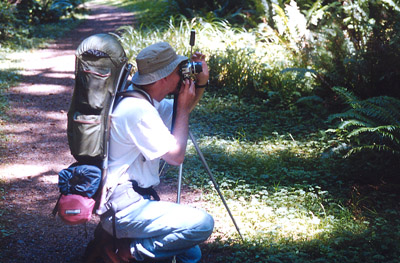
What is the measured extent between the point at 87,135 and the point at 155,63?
0.72 metres

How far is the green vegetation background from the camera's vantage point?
4.18m

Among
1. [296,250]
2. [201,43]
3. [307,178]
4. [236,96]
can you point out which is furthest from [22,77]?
[296,250]

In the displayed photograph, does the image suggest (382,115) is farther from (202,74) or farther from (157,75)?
(157,75)

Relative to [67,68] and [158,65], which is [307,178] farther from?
[67,68]

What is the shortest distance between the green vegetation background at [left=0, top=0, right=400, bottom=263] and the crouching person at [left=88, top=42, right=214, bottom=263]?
0.81 meters

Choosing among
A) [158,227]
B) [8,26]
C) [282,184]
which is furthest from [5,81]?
[158,227]

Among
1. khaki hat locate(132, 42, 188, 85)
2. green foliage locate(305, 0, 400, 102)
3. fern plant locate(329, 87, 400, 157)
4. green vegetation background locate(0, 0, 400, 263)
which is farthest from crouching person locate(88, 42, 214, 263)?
green foliage locate(305, 0, 400, 102)

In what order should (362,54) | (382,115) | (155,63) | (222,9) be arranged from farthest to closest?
(222,9) < (362,54) < (382,115) < (155,63)

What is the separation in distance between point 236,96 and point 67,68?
16.1ft

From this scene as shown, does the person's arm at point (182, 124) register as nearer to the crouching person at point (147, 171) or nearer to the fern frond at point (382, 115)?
the crouching person at point (147, 171)

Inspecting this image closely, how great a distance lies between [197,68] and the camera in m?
3.48

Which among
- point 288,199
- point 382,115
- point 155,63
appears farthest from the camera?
point 382,115

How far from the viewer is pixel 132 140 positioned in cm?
318

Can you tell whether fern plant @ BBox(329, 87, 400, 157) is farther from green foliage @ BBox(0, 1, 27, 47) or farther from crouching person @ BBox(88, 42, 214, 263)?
green foliage @ BBox(0, 1, 27, 47)
